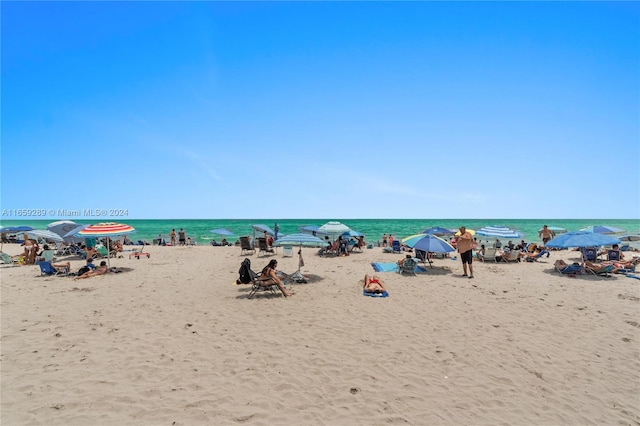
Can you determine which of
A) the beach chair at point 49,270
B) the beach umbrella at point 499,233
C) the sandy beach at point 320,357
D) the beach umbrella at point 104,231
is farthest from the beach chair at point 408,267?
the beach chair at point 49,270

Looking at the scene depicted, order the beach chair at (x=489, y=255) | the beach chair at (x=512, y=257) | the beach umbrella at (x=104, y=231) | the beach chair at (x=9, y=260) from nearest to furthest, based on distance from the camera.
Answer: the beach umbrella at (x=104, y=231) → the beach chair at (x=9, y=260) → the beach chair at (x=512, y=257) → the beach chair at (x=489, y=255)

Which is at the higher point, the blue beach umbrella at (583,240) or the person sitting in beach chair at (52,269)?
the blue beach umbrella at (583,240)

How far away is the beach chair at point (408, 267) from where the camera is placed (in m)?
12.3

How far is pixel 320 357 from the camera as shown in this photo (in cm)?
535

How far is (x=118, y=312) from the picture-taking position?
7613mm

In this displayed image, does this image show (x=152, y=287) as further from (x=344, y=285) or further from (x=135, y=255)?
(x=135, y=255)

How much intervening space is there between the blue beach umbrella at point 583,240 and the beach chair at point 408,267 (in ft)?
17.3

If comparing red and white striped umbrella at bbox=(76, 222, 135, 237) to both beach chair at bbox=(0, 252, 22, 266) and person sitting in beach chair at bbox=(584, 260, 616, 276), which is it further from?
person sitting in beach chair at bbox=(584, 260, 616, 276)

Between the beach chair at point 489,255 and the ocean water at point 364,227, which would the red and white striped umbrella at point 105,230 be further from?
the ocean water at point 364,227

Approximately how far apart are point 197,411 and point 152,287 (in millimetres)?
7462

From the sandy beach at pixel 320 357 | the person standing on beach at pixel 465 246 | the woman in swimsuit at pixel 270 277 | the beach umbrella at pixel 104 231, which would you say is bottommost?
the sandy beach at pixel 320 357

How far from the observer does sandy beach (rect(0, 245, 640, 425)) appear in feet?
13.1

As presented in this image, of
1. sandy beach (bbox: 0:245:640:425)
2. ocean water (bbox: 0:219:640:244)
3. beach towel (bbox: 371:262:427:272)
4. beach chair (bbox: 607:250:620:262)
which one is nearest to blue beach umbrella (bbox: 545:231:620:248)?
sandy beach (bbox: 0:245:640:425)

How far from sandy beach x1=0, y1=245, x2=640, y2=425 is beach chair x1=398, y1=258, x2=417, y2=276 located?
7.84ft
